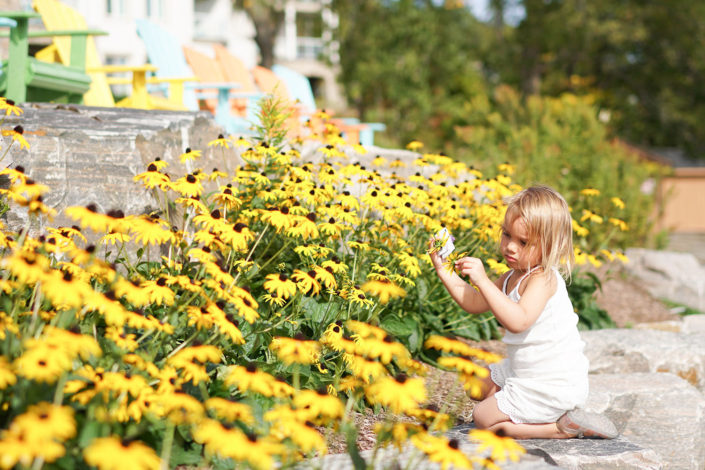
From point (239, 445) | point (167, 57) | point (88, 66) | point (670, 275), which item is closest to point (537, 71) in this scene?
point (670, 275)

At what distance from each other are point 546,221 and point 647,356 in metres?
1.94

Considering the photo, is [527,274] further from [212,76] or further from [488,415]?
[212,76]

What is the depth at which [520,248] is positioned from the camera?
2963 mm

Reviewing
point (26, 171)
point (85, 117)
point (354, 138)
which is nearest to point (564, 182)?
point (354, 138)

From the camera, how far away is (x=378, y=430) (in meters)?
1.99

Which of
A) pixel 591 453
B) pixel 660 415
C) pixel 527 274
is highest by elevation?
pixel 527 274

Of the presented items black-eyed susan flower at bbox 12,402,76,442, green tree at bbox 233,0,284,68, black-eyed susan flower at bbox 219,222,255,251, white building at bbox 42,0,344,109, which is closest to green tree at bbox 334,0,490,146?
white building at bbox 42,0,344,109

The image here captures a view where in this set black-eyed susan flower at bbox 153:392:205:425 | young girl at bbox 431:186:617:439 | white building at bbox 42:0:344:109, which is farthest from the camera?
white building at bbox 42:0:344:109

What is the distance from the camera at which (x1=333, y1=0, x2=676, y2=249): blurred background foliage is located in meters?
12.5

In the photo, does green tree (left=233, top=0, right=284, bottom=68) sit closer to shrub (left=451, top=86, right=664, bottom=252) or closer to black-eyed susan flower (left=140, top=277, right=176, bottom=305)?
shrub (left=451, top=86, right=664, bottom=252)

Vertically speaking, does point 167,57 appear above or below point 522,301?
above

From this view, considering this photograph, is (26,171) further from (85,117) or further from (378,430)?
(378,430)

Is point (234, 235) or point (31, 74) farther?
point (31, 74)

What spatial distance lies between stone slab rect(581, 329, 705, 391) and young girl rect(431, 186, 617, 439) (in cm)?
154
